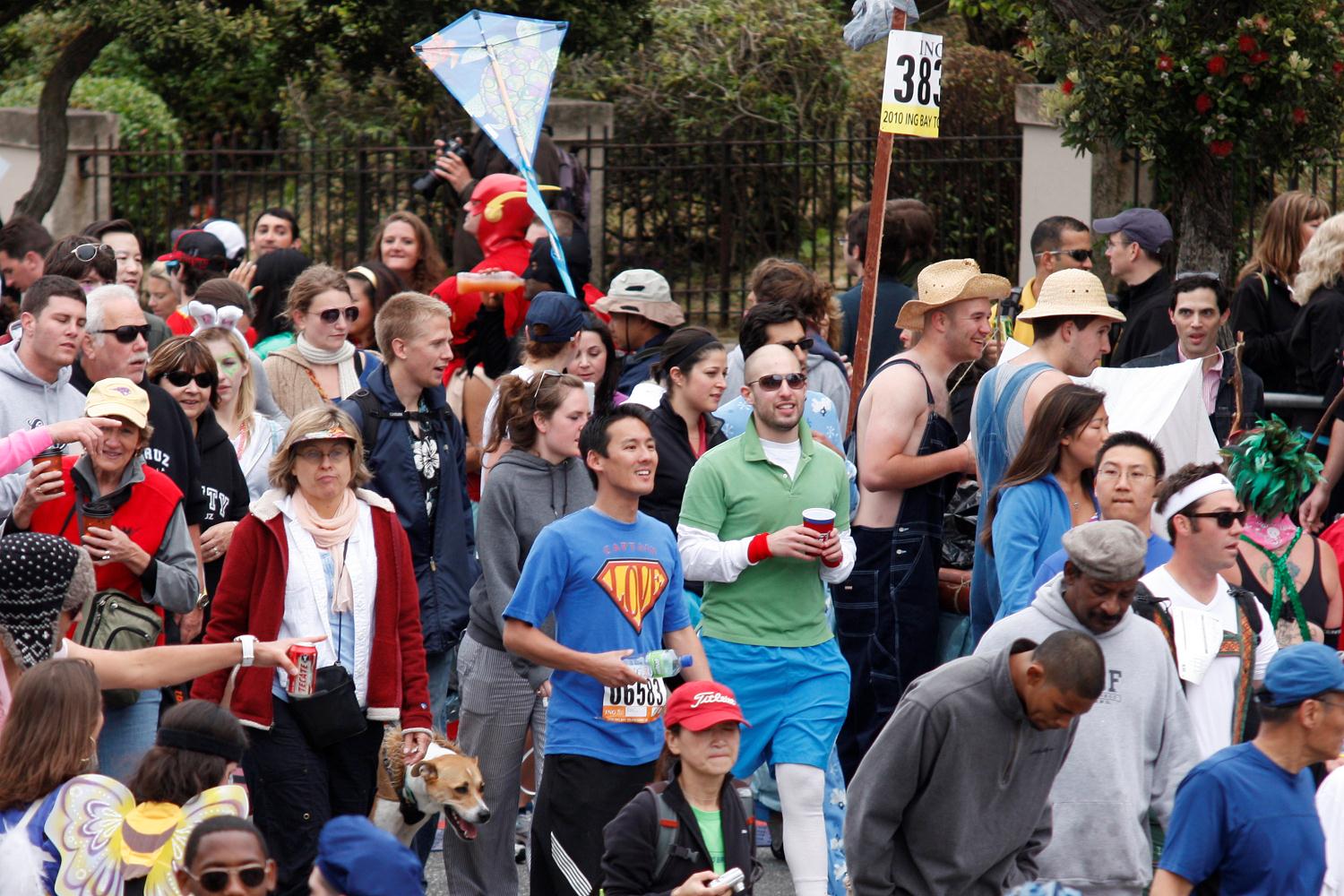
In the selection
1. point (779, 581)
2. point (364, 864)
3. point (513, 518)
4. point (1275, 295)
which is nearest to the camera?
point (364, 864)

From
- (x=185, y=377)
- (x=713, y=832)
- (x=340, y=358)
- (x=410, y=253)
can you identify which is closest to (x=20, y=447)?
(x=185, y=377)

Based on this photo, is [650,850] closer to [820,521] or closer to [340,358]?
[820,521]

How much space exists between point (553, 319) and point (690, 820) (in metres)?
3.06

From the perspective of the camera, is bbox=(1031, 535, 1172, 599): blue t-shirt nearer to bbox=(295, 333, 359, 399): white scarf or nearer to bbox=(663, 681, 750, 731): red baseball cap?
bbox=(663, 681, 750, 731): red baseball cap

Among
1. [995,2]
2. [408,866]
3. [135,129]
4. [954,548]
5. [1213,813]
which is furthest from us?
[135,129]

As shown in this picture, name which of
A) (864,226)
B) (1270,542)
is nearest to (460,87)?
(864,226)

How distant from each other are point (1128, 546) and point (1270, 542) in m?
1.70

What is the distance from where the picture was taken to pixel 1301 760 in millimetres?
4547

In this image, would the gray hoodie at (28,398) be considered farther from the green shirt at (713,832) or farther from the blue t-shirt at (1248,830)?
the blue t-shirt at (1248,830)

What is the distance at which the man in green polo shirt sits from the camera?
20.2 ft

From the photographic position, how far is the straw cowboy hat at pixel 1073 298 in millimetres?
6570

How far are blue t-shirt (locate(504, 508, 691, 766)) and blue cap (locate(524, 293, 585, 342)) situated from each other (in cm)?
170

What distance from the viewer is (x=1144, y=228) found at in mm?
9008

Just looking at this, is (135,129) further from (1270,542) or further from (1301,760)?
(1301,760)
